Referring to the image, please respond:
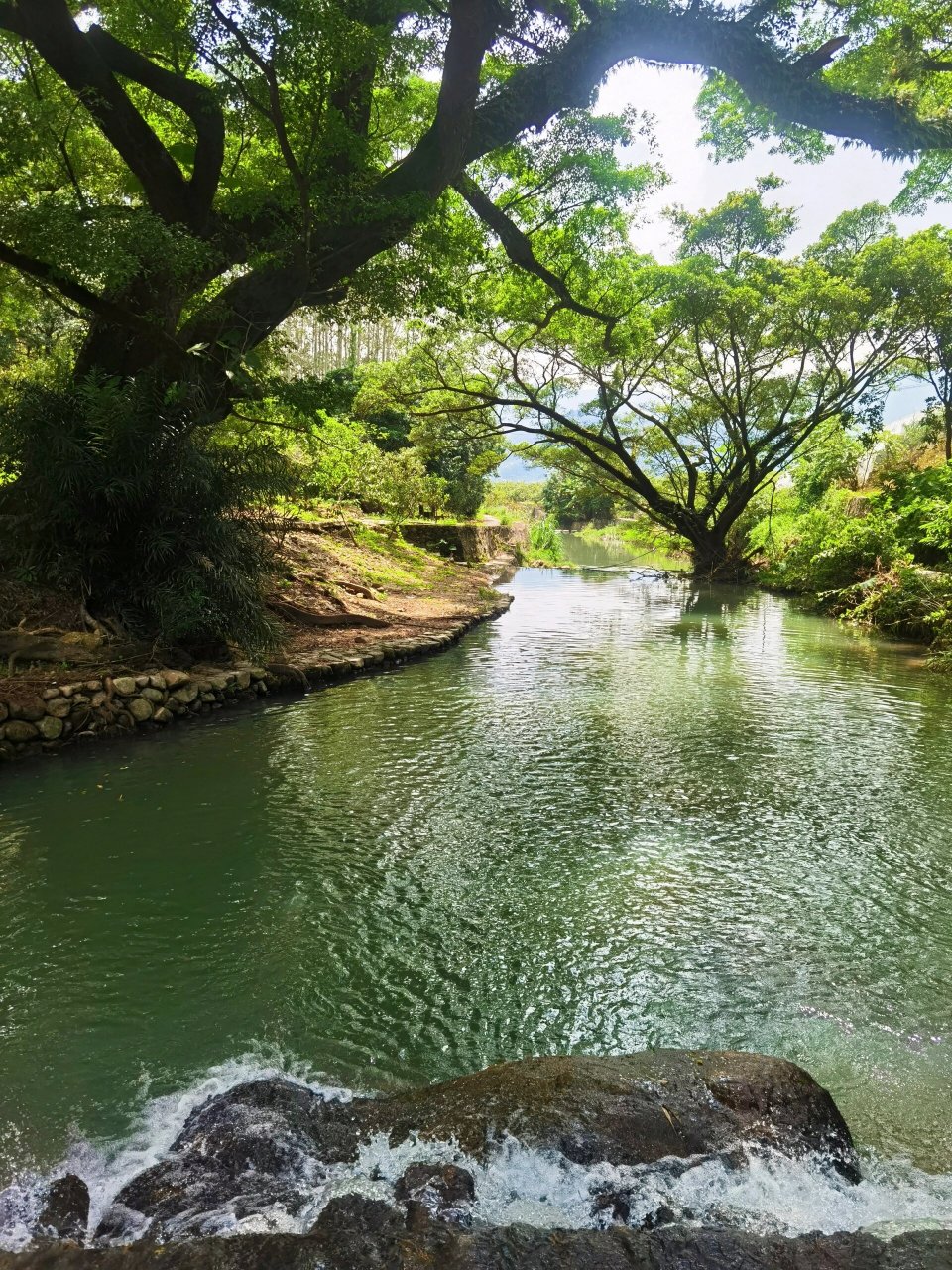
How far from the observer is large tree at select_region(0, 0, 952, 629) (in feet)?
23.1

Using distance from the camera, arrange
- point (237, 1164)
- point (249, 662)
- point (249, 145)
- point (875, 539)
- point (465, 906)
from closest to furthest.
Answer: point (237, 1164)
point (465, 906)
point (249, 662)
point (249, 145)
point (875, 539)

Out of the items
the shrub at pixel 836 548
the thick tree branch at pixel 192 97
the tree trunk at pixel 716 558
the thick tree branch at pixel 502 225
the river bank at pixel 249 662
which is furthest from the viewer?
the tree trunk at pixel 716 558

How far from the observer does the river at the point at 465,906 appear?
2920mm

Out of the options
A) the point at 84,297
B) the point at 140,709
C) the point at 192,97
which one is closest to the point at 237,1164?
the point at 140,709

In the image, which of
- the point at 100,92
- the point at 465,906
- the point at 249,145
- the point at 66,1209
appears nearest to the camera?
the point at 66,1209

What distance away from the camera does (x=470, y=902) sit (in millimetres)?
4148

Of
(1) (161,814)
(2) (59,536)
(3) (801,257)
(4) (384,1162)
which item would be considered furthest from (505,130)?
(3) (801,257)

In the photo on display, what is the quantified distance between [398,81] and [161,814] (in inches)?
341

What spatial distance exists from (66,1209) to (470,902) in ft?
7.63

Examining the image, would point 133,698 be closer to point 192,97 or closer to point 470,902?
point 470,902

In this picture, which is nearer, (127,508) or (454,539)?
(127,508)

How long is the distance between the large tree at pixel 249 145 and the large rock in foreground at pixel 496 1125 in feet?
21.0

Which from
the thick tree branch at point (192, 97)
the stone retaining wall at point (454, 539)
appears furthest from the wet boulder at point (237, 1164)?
the stone retaining wall at point (454, 539)

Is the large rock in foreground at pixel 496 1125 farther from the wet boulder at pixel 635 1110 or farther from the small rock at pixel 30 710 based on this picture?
the small rock at pixel 30 710
